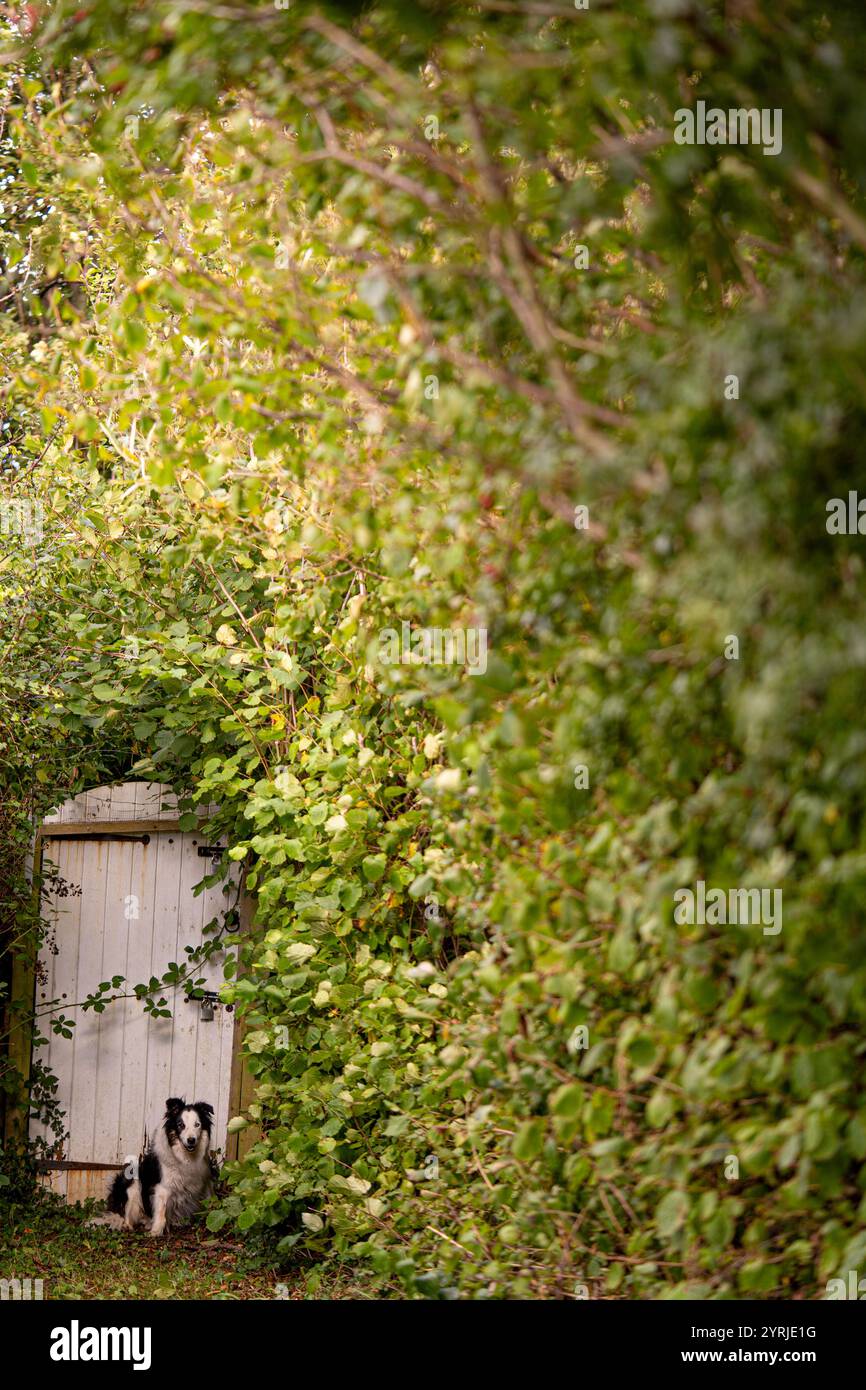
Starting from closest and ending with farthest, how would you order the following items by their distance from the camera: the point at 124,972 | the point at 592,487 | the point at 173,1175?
1. the point at 592,487
2. the point at 173,1175
3. the point at 124,972

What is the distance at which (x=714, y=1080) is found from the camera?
5.65 feet

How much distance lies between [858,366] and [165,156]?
1.43 m

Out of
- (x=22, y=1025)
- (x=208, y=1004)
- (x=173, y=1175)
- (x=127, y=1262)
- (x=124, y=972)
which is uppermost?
(x=124, y=972)

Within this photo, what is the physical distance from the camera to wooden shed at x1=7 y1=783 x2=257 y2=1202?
547cm

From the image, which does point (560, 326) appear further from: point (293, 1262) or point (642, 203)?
point (293, 1262)

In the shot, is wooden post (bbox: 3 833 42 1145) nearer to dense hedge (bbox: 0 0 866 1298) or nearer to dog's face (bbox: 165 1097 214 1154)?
dog's face (bbox: 165 1097 214 1154)

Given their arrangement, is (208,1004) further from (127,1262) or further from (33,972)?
(127,1262)

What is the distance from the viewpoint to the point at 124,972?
223 inches

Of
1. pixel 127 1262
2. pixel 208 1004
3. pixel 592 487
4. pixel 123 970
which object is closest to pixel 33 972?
pixel 123 970

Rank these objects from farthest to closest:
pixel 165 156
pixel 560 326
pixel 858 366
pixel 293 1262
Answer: pixel 293 1262
pixel 165 156
pixel 560 326
pixel 858 366

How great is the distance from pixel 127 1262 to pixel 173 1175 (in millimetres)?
445

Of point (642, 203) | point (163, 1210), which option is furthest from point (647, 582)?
point (163, 1210)

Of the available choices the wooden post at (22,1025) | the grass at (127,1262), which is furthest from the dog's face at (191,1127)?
the wooden post at (22,1025)

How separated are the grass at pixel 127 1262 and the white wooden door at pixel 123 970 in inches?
11.6
